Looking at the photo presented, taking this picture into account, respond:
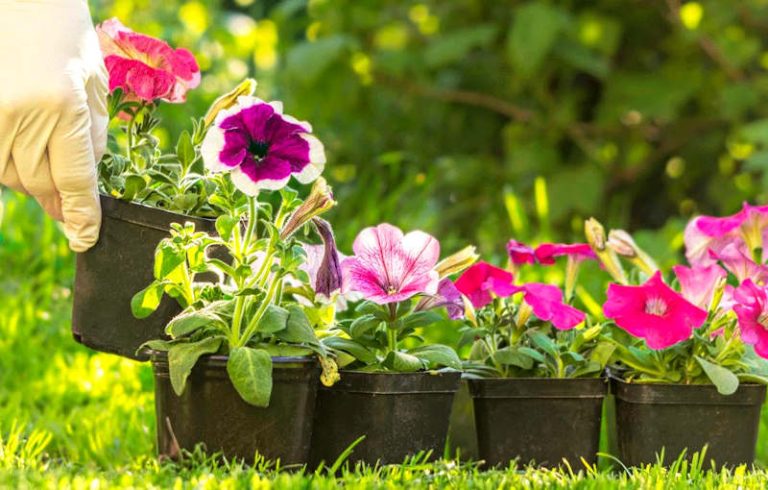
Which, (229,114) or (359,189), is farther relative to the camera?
(359,189)

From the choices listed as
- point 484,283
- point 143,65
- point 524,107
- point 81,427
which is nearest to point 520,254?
point 484,283

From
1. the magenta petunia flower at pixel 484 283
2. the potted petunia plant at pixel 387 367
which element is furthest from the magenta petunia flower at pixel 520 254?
the potted petunia plant at pixel 387 367

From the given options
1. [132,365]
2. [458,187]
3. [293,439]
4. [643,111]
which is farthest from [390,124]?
[293,439]

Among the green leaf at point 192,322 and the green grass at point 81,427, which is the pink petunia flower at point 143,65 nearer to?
the green leaf at point 192,322

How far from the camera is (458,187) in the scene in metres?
4.18

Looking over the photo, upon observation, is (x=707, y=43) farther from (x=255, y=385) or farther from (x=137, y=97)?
(x=255, y=385)

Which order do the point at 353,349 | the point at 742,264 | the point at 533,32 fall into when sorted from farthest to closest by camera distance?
the point at 533,32, the point at 742,264, the point at 353,349

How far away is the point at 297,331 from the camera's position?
1614 mm

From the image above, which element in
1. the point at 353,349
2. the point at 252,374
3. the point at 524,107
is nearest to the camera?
the point at 252,374

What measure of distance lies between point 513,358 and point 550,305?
11 centimetres

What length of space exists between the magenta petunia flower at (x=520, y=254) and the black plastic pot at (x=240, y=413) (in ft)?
1.70

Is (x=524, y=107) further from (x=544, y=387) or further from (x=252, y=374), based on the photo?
(x=252, y=374)

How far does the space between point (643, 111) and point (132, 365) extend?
194 centimetres

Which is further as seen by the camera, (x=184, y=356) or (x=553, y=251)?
(x=553, y=251)
